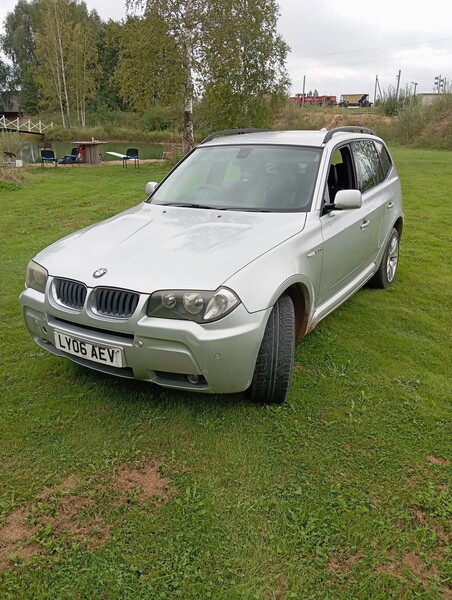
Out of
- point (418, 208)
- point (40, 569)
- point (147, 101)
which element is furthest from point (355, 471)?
point (147, 101)

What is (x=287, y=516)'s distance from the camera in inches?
90.4

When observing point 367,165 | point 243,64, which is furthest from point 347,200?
point 243,64

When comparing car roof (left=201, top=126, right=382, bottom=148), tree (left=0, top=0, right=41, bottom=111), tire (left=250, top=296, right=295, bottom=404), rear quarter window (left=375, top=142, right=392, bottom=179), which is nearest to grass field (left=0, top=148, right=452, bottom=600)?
tire (left=250, top=296, right=295, bottom=404)

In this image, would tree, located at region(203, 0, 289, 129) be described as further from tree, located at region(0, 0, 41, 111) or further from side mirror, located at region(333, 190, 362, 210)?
tree, located at region(0, 0, 41, 111)

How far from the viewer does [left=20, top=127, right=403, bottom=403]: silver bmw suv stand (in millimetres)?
2631

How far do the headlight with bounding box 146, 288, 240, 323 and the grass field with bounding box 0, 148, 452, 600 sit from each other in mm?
726

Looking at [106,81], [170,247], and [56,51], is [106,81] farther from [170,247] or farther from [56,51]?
[170,247]

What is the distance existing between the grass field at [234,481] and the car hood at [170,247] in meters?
0.86

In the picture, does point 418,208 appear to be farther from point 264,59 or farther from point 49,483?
point 264,59

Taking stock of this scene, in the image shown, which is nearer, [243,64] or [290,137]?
[290,137]

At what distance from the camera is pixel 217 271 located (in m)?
2.72

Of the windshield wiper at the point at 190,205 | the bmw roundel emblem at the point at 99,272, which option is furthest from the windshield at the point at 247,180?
the bmw roundel emblem at the point at 99,272

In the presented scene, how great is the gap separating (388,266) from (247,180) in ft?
7.25

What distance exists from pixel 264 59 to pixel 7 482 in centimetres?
2618
